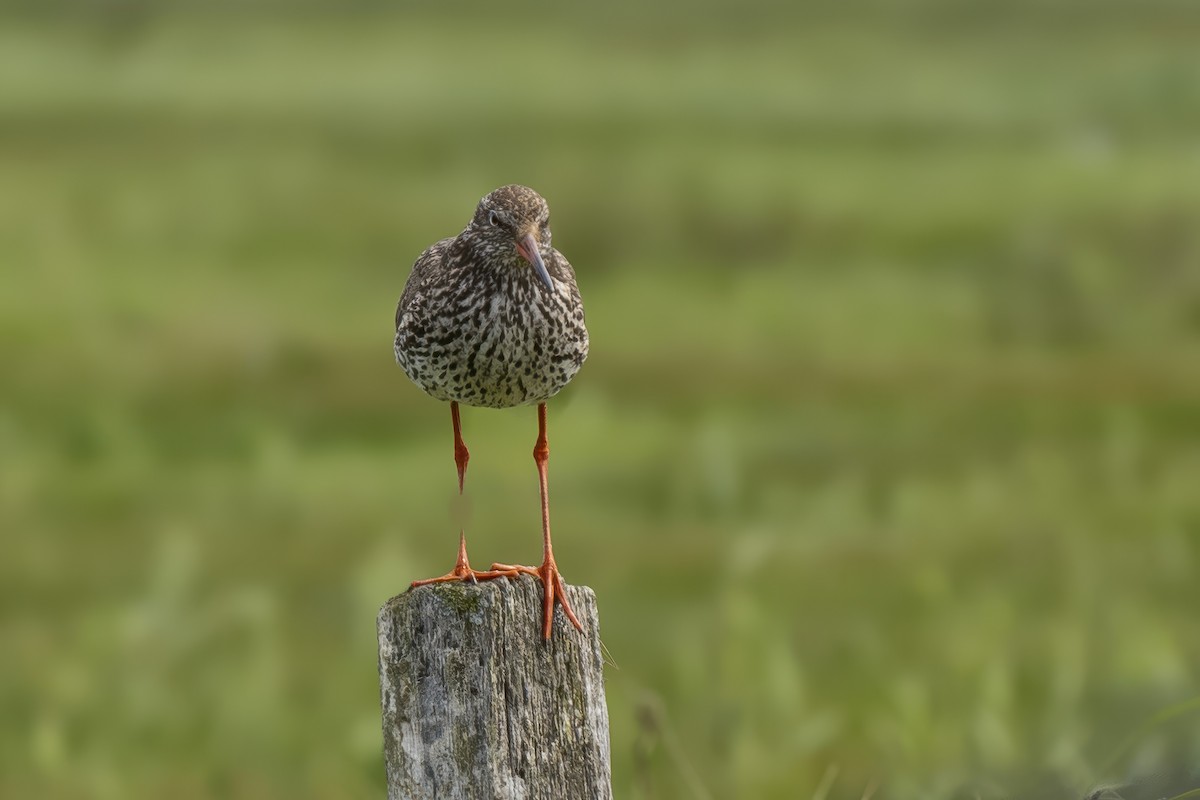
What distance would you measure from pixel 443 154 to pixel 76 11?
10.8m

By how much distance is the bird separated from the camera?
5305mm

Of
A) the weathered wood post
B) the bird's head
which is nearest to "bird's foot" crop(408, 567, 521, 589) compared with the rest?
the weathered wood post

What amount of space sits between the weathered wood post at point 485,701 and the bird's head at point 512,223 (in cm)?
132

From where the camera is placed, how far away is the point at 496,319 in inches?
209

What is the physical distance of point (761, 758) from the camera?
664cm

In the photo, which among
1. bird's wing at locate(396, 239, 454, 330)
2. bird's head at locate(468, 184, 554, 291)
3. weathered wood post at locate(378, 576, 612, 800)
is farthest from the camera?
bird's wing at locate(396, 239, 454, 330)

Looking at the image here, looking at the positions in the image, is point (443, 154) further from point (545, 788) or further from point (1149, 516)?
point (545, 788)

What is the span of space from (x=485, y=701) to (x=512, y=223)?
5.51 feet

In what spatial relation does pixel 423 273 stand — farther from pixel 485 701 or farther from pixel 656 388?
pixel 656 388

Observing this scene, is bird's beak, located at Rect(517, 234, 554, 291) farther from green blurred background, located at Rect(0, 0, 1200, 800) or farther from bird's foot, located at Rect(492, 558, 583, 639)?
green blurred background, located at Rect(0, 0, 1200, 800)

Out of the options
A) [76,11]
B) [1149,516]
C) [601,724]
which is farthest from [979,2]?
[601,724]

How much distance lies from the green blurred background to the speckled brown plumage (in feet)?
3.52

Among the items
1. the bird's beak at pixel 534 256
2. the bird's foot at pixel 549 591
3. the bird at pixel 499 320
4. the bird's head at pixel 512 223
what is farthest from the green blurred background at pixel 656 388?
the bird's head at pixel 512 223

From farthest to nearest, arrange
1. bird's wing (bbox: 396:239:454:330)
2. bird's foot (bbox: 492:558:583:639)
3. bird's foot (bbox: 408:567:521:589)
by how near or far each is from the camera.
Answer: bird's wing (bbox: 396:239:454:330) < bird's foot (bbox: 408:567:521:589) < bird's foot (bbox: 492:558:583:639)
